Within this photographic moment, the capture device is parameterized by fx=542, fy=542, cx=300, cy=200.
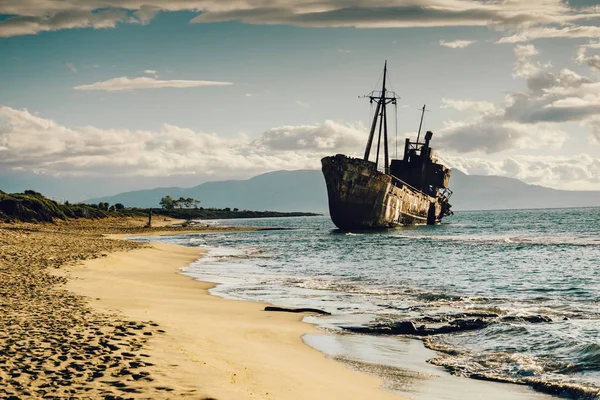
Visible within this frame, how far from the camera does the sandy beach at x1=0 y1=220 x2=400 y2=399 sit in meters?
7.18

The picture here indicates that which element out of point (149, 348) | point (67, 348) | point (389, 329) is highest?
point (67, 348)

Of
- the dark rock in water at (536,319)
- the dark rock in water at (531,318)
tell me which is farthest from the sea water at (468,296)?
the dark rock in water at (536,319)

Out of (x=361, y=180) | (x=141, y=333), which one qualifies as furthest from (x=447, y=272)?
(x=361, y=180)

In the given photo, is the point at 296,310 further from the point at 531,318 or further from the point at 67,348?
Result: the point at 67,348

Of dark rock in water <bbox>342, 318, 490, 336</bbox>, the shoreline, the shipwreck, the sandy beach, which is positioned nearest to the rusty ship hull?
the shipwreck

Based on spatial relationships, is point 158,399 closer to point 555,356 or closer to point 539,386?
point 539,386

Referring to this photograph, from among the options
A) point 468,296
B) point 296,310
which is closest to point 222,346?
point 296,310

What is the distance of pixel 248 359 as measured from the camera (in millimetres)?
9922

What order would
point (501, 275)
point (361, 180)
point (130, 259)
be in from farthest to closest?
1. point (361, 180)
2. point (130, 259)
3. point (501, 275)

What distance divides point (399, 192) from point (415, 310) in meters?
57.9

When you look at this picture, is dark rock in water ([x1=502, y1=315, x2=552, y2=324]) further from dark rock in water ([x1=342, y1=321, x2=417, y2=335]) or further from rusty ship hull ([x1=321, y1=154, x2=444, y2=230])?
rusty ship hull ([x1=321, y1=154, x2=444, y2=230])

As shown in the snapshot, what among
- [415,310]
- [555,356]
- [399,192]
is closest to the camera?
[555,356]

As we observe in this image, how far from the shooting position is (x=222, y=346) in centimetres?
1080

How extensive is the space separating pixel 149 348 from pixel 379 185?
58245 mm
